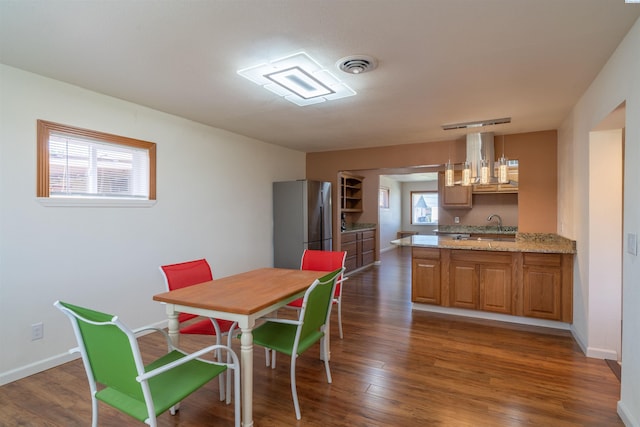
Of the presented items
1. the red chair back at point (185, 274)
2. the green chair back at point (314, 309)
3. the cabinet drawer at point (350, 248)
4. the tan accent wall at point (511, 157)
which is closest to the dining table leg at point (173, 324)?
the red chair back at point (185, 274)

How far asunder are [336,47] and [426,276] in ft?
9.86

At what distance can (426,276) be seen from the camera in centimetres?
408

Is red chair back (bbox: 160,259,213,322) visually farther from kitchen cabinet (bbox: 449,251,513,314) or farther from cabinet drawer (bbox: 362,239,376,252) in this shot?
cabinet drawer (bbox: 362,239,376,252)

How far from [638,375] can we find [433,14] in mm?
2304

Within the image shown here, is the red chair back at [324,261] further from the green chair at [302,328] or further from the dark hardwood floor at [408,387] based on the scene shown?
the green chair at [302,328]

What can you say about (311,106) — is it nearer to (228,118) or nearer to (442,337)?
(228,118)

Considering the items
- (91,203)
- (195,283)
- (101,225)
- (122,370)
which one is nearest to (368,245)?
(195,283)

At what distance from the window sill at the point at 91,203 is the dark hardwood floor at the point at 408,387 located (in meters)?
1.34

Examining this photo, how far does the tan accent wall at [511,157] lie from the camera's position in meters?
4.16

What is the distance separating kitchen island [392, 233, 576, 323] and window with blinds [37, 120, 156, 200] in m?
3.20

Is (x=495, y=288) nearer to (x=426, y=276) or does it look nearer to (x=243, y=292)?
(x=426, y=276)

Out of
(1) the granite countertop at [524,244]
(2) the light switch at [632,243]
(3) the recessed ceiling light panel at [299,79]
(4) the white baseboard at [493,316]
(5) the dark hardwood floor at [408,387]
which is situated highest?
(3) the recessed ceiling light panel at [299,79]

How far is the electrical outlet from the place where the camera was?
8.35 ft

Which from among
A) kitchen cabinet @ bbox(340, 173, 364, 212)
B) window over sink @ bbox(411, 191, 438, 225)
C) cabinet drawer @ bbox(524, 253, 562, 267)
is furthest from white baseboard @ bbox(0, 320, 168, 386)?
window over sink @ bbox(411, 191, 438, 225)
